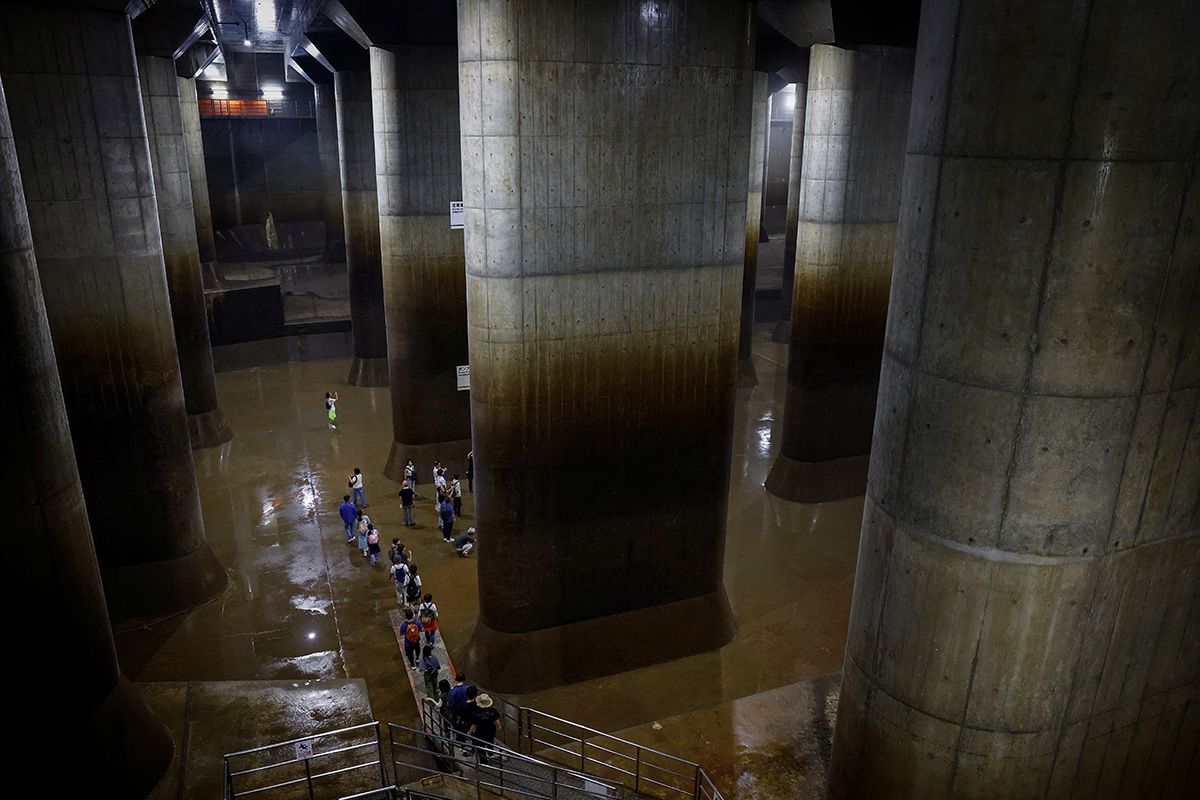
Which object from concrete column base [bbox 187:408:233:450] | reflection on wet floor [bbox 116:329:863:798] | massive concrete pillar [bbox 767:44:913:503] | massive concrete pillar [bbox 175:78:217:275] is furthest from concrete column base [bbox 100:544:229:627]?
massive concrete pillar [bbox 175:78:217:275]

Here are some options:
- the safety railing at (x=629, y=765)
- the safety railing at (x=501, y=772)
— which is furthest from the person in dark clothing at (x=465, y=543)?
the safety railing at (x=501, y=772)

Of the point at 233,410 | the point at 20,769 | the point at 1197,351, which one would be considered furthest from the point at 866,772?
the point at 233,410

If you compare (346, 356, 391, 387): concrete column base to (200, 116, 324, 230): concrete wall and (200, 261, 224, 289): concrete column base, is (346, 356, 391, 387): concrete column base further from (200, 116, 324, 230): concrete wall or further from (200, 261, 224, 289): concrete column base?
(200, 116, 324, 230): concrete wall

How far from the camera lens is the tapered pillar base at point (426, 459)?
61.0 feet

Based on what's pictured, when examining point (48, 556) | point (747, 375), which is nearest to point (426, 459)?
point (48, 556)

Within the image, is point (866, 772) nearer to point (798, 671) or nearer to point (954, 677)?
point (954, 677)

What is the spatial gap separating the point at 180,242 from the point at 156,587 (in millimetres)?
9563

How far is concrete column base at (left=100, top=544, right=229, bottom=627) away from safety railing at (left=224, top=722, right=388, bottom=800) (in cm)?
567

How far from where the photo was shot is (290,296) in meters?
32.0

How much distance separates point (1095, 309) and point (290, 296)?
3034 centimetres

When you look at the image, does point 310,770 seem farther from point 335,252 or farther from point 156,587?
point 335,252

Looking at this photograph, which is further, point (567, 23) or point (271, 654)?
point (271, 654)

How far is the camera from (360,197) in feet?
76.0

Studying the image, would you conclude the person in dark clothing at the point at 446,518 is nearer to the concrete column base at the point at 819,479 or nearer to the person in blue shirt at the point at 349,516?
the person in blue shirt at the point at 349,516
